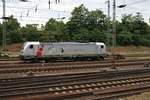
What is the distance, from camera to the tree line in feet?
249

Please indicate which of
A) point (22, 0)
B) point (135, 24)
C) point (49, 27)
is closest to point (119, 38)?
point (135, 24)

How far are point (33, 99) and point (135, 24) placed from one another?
80835mm

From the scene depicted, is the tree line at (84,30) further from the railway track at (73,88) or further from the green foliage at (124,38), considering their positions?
the railway track at (73,88)

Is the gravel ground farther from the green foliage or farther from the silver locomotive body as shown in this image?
the green foliage

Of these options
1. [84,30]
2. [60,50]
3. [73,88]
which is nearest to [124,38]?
[84,30]

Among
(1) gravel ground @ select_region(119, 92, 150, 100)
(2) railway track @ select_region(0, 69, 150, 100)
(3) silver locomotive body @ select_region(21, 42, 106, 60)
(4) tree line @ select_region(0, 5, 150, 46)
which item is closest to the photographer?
(2) railway track @ select_region(0, 69, 150, 100)

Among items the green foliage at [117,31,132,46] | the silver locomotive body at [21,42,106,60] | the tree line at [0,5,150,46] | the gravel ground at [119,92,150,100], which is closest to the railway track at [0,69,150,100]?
the gravel ground at [119,92,150,100]

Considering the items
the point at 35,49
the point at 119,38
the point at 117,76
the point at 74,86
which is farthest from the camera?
the point at 119,38

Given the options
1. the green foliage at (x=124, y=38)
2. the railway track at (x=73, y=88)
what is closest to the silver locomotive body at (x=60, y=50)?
the railway track at (x=73, y=88)

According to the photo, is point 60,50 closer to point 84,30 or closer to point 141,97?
point 141,97

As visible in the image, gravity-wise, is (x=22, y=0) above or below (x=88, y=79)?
above

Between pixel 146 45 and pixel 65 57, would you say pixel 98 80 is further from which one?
pixel 146 45

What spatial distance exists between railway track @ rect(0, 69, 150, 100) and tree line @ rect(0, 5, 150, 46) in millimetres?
52237

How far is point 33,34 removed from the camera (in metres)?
74.2
